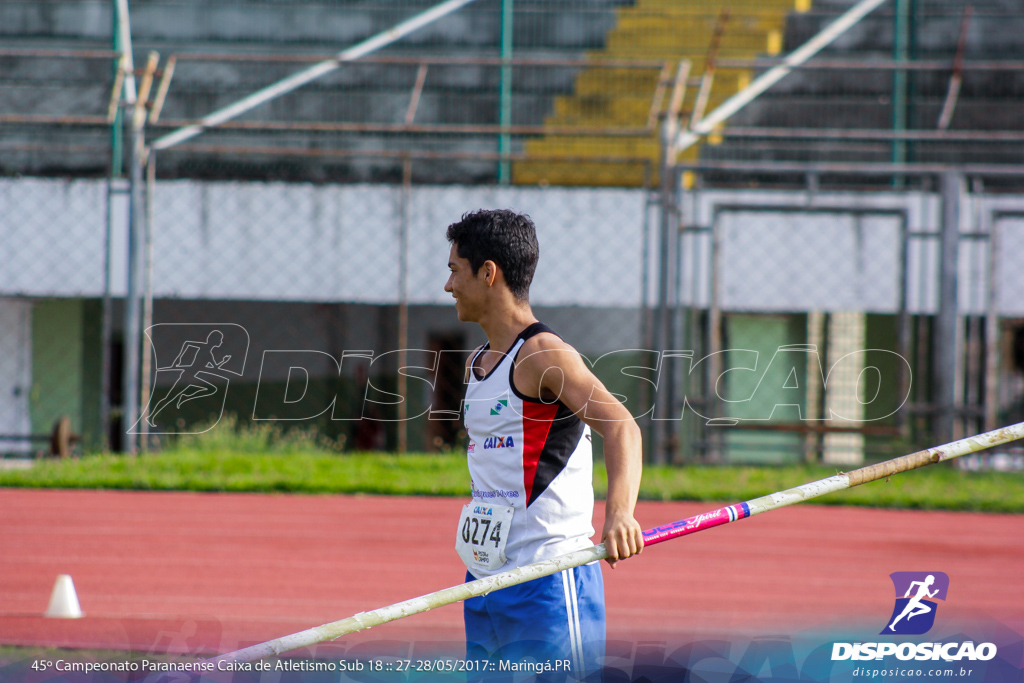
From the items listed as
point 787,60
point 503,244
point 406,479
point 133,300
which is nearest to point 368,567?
point 406,479

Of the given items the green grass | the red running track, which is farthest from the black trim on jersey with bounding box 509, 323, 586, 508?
the green grass

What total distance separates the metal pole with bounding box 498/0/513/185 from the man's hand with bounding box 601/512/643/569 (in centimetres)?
863

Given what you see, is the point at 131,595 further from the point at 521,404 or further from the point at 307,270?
the point at 307,270

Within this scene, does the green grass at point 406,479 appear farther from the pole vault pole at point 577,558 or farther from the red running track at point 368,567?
the pole vault pole at point 577,558

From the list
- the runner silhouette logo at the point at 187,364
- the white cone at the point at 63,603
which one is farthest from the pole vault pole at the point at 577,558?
the runner silhouette logo at the point at 187,364

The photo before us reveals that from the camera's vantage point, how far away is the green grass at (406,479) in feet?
25.5

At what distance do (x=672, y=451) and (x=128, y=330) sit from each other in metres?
4.95

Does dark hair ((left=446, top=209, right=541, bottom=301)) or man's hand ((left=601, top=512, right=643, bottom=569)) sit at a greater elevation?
dark hair ((left=446, top=209, right=541, bottom=301))

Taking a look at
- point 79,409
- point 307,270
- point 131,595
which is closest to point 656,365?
point 307,270

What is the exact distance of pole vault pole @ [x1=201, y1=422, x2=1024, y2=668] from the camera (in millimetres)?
2502

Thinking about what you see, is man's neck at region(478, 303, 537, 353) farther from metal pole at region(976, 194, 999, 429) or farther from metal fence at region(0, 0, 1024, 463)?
metal pole at region(976, 194, 999, 429)

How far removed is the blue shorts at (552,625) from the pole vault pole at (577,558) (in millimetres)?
67

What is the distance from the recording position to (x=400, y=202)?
32.1 ft

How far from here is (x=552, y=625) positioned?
2.53m
